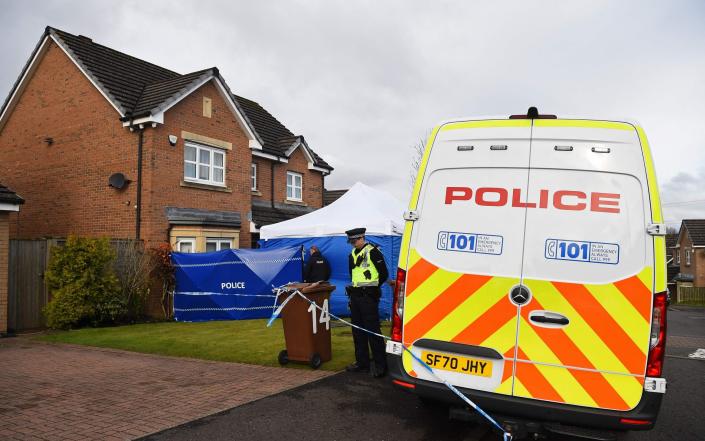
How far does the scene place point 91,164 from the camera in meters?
15.4

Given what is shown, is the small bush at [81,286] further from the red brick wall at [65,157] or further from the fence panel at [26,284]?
the red brick wall at [65,157]

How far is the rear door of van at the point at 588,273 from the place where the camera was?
3.45m

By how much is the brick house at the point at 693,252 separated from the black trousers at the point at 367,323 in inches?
1824

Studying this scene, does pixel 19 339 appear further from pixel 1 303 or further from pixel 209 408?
pixel 209 408

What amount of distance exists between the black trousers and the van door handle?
10.3 ft

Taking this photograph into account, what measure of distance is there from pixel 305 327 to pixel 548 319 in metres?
3.99

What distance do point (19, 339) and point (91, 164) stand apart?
6.68 m

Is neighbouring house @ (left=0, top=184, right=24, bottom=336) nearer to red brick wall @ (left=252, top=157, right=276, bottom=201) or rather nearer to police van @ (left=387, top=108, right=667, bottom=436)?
red brick wall @ (left=252, top=157, right=276, bottom=201)

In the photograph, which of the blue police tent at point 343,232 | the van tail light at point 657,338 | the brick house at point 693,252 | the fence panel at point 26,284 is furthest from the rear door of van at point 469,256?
the brick house at point 693,252

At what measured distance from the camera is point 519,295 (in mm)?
3678

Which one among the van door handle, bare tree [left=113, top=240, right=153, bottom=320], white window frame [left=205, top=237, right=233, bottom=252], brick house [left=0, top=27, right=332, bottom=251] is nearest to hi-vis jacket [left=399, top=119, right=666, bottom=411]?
the van door handle

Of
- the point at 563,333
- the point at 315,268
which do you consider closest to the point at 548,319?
the point at 563,333

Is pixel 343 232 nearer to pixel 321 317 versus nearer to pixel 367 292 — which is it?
pixel 321 317

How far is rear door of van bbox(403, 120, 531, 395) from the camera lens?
3729 millimetres
